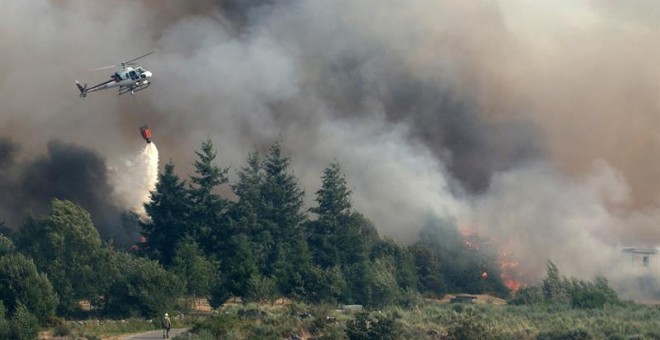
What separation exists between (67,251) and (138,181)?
26.7 m

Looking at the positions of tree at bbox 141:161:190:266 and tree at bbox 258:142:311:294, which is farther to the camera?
tree at bbox 141:161:190:266

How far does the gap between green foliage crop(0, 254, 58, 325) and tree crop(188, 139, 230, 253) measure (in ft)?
69.0

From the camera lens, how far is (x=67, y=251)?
352 ft

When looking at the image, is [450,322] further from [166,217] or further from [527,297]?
A: [166,217]

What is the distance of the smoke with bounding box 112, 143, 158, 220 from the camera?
133125 millimetres

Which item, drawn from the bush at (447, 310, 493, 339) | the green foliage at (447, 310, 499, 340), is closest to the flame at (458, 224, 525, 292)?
the bush at (447, 310, 493, 339)

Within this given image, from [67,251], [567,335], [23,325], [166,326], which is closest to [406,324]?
[567,335]

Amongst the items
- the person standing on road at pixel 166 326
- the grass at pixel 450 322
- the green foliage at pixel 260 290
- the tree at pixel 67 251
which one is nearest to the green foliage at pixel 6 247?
the tree at pixel 67 251

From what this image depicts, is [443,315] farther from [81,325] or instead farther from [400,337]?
[81,325]

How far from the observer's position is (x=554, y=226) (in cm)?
12775

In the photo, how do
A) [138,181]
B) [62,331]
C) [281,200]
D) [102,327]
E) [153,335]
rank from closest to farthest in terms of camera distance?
[62,331], [153,335], [102,327], [281,200], [138,181]

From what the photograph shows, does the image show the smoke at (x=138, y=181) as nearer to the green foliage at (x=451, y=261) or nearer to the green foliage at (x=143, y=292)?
the green foliage at (x=451, y=261)

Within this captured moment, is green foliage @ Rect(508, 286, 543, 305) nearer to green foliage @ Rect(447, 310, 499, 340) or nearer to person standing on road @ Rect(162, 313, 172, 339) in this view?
green foliage @ Rect(447, 310, 499, 340)

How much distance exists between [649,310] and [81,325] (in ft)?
130
